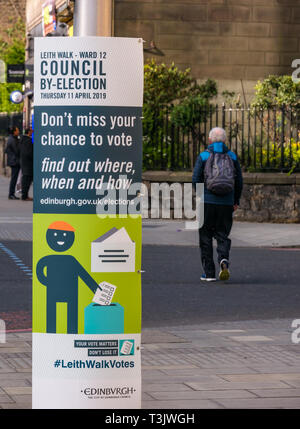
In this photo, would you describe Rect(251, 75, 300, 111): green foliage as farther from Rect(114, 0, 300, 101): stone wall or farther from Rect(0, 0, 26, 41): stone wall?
Rect(0, 0, 26, 41): stone wall

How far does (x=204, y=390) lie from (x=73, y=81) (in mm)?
2470

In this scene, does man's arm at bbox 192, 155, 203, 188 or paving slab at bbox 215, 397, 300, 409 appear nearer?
paving slab at bbox 215, 397, 300, 409

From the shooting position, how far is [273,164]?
2195 centimetres

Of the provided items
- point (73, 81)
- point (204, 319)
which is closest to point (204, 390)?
point (73, 81)

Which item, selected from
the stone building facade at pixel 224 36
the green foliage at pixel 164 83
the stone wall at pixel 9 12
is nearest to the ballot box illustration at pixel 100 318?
the green foliage at pixel 164 83

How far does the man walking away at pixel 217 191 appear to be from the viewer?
12.4 metres

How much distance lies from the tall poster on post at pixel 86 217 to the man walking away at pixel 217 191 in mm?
7165

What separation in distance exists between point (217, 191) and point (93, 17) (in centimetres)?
711

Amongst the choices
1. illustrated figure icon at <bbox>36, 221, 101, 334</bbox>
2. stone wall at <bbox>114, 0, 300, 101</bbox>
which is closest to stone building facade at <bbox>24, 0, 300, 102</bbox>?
stone wall at <bbox>114, 0, 300, 101</bbox>

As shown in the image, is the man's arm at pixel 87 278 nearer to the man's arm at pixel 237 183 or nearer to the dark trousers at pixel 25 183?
the man's arm at pixel 237 183

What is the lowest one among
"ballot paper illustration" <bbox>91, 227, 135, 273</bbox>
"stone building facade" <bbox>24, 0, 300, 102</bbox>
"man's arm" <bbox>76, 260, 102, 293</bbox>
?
"man's arm" <bbox>76, 260, 102, 293</bbox>

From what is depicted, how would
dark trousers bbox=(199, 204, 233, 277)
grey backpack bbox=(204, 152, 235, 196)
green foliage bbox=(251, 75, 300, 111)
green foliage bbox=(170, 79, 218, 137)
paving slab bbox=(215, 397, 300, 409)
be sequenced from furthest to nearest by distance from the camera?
green foliage bbox=(251, 75, 300, 111) < green foliage bbox=(170, 79, 218, 137) < dark trousers bbox=(199, 204, 233, 277) < grey backpack bbox=(204, 152, 235, 196) < paving slab bbox=(215, 397, 300, 409)

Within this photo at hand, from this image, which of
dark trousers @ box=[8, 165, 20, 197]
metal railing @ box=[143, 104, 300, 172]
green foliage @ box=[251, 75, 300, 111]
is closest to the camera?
metal railing @ box=[143, 104, 300, 172]

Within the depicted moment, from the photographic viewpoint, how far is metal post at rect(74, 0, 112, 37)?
18.0 ft
